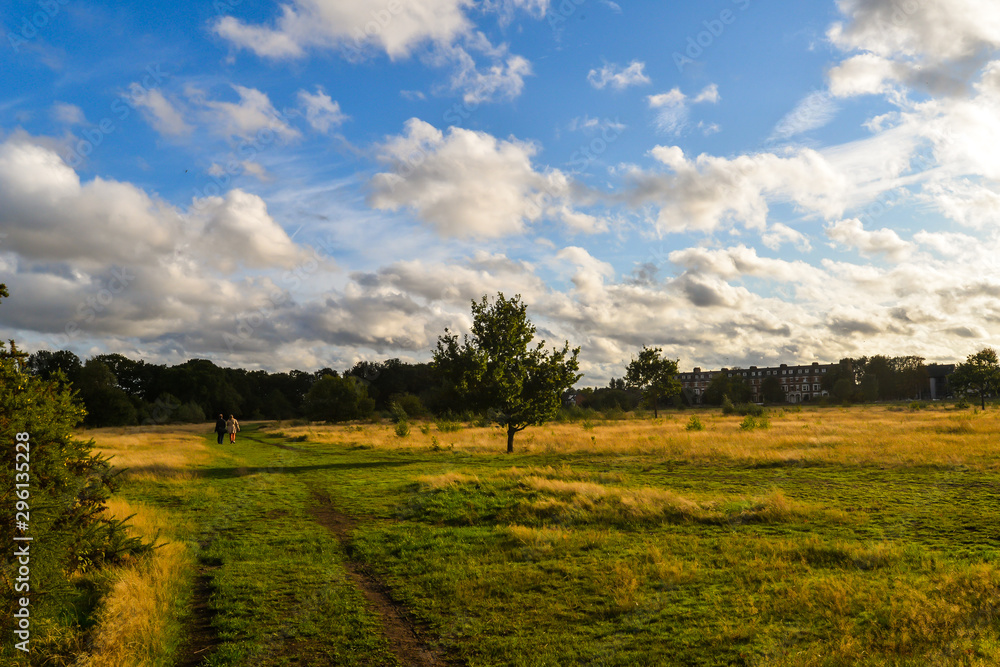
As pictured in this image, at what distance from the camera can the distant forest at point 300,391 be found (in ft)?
254

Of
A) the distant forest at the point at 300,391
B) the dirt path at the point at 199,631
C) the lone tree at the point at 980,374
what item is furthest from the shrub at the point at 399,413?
the lone tree at the point at 980,374

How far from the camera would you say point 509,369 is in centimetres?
3005

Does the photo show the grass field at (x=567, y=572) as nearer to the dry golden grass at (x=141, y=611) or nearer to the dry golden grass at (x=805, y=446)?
the dry golden grass at (x=141, y=611)

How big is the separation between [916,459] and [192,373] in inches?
4475

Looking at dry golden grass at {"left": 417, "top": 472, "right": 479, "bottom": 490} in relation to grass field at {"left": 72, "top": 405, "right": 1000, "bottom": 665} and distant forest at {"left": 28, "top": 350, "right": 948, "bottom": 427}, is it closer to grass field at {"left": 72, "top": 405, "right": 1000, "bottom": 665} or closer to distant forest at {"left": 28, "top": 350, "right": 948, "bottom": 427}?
grass field at {"left": 72, "top": 405, "right": 1000, "bottom": 665}

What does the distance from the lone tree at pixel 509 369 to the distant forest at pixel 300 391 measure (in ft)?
5.41

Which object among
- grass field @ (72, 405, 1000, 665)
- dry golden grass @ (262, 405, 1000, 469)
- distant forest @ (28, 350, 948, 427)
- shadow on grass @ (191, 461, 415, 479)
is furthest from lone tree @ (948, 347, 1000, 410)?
shadow on grass @ (191, 461, 415, 479)

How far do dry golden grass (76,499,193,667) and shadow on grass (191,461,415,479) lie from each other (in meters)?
13.0

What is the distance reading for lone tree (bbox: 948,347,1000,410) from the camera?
68.2m

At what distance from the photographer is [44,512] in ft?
20.5

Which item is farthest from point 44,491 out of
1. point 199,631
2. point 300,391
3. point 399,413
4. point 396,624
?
point 300,391

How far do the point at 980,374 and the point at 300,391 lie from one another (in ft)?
418

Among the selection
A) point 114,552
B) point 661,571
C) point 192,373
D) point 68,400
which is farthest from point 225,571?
point 192,373

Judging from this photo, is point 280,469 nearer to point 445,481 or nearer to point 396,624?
point 445,481
